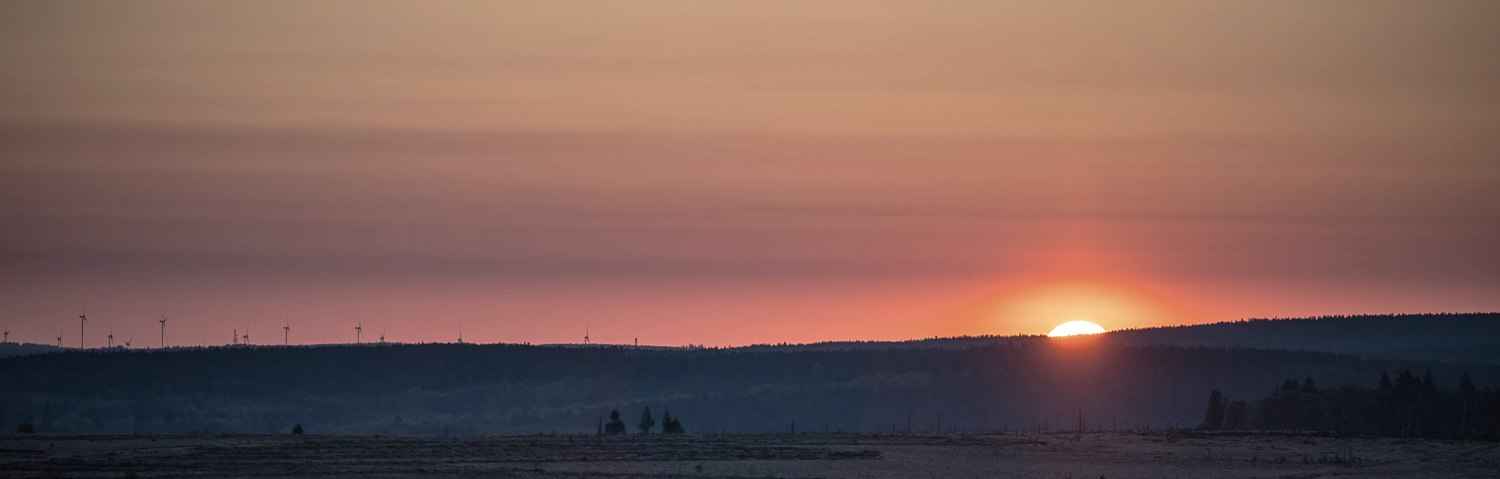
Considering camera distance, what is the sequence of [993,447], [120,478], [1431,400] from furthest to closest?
[1431,400] → [993,447] → [120,478]

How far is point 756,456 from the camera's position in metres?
127

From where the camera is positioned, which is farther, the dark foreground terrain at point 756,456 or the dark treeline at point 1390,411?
the dark treeline at point 1390,411

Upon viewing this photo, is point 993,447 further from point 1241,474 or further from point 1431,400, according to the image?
point 1431,400

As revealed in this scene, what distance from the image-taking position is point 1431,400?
620ft

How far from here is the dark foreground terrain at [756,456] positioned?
111 metres

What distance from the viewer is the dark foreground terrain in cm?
11138

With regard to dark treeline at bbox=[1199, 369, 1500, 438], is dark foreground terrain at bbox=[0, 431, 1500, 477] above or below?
below

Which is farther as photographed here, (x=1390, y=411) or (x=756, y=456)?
(x=1390, y=411)

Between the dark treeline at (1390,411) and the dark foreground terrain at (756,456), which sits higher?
the dark treeline at (1390,411)

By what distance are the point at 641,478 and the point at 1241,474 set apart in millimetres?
32177

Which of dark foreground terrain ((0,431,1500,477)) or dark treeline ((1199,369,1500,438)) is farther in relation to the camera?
dark treeline ((1199,369,1500,438))

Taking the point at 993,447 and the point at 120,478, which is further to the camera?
the point at 993,447

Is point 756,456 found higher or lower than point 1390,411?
lower

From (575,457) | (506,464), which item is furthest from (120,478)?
(575,457)
